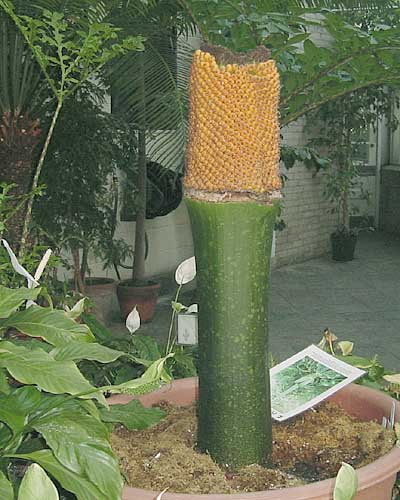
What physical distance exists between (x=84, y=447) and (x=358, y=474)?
1.42ft

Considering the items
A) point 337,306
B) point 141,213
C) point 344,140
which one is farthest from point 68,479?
point 344,140

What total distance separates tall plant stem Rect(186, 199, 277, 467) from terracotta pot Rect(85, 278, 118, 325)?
3598 millimetres

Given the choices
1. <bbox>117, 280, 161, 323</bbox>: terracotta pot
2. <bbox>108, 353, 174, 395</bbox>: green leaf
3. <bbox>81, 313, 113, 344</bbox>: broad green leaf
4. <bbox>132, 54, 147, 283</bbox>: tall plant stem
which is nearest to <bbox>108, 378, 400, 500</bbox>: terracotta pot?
<bbox>108, 353, 174, 395</bbox>: green leaf

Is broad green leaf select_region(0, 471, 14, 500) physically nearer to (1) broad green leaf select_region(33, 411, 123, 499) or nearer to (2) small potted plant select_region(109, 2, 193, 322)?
(1) broad green leaf select_region(33, 411, 123, 499)

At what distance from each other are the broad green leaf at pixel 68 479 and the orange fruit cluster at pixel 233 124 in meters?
0.50

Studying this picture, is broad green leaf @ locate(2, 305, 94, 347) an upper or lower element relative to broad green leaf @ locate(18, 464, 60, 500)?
upper

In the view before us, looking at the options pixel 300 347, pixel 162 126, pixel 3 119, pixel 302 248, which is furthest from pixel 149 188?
pixel 302 248

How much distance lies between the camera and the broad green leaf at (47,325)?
143cm

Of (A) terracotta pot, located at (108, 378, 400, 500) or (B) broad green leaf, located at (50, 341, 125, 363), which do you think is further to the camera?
(B) broad green leaf, located at (50, 341, 125, 363)

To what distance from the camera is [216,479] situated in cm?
132

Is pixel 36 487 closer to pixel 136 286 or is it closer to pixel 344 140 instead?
pixel 136 286

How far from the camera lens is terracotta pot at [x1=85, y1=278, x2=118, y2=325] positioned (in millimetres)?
5258

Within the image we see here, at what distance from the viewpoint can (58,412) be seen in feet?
4.32

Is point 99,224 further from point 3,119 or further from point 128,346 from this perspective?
point 128,346
